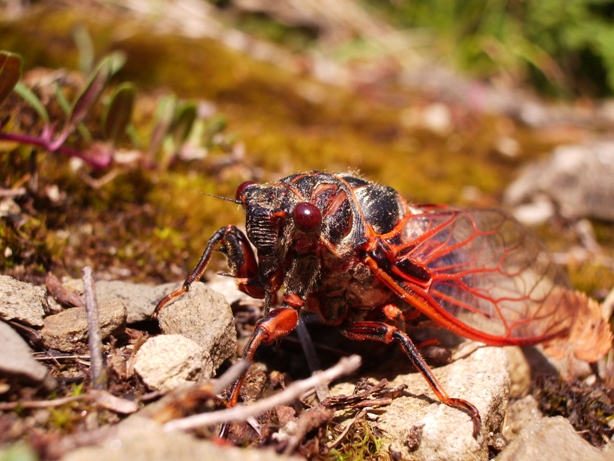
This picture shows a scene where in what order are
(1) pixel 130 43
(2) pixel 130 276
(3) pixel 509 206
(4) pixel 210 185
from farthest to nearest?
(1) pixel 130 43 → (3) pixel 509 206 → (4) pixel 210 185 → (2) pixel 130 276

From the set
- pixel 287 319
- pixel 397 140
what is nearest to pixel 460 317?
pixel 287 319

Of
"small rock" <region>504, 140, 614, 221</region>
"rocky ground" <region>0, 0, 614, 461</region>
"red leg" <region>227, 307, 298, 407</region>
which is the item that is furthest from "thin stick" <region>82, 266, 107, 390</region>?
"small rock" <region>504, 140, 614, 221</region>

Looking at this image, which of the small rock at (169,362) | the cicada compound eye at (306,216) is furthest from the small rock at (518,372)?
the small rock at (169,362)

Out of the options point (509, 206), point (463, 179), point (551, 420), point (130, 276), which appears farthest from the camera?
point (463, 179)

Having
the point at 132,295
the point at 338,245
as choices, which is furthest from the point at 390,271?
the point at 132,295

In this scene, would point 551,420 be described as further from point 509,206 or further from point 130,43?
point 130,43

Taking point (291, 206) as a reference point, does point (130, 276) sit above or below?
below

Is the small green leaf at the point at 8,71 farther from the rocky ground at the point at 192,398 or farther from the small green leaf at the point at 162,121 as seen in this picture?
the small green leaf at the point at 162,121

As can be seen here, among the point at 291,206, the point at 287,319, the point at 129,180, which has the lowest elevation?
the point at 129,180
